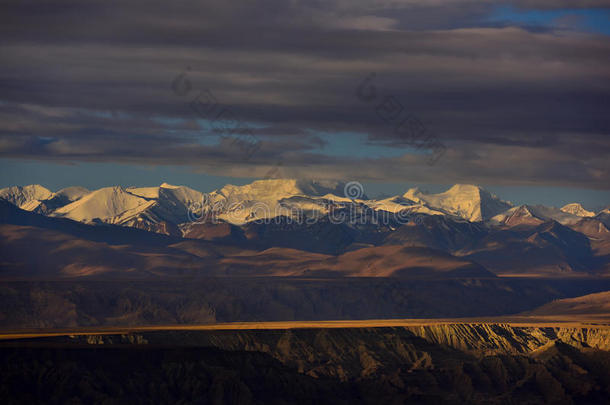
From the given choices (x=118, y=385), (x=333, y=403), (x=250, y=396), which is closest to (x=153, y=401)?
(x=118, y=385)

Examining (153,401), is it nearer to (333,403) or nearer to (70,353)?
(70,353)

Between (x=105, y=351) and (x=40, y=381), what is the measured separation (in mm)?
17297

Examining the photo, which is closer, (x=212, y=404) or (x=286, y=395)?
(x=212, y=404)

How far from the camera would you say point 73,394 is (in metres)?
177

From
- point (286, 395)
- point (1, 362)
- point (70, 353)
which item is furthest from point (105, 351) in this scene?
point (286, 395)

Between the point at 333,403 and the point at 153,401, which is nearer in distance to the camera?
the point at 153,401

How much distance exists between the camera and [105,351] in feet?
638

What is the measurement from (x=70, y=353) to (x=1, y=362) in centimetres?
1271

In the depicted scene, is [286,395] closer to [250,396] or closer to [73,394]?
[250,396]

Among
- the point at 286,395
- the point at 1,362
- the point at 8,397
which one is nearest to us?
the point at 8,397

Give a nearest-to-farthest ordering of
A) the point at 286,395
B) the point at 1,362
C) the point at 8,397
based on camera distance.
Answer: the point at 8,397, the point at 1,362, the point at 286,395

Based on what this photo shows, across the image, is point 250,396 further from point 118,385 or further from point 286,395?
point 118,385

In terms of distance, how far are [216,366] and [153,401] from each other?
759 inches


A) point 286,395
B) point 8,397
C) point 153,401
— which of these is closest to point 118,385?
point 153,401
